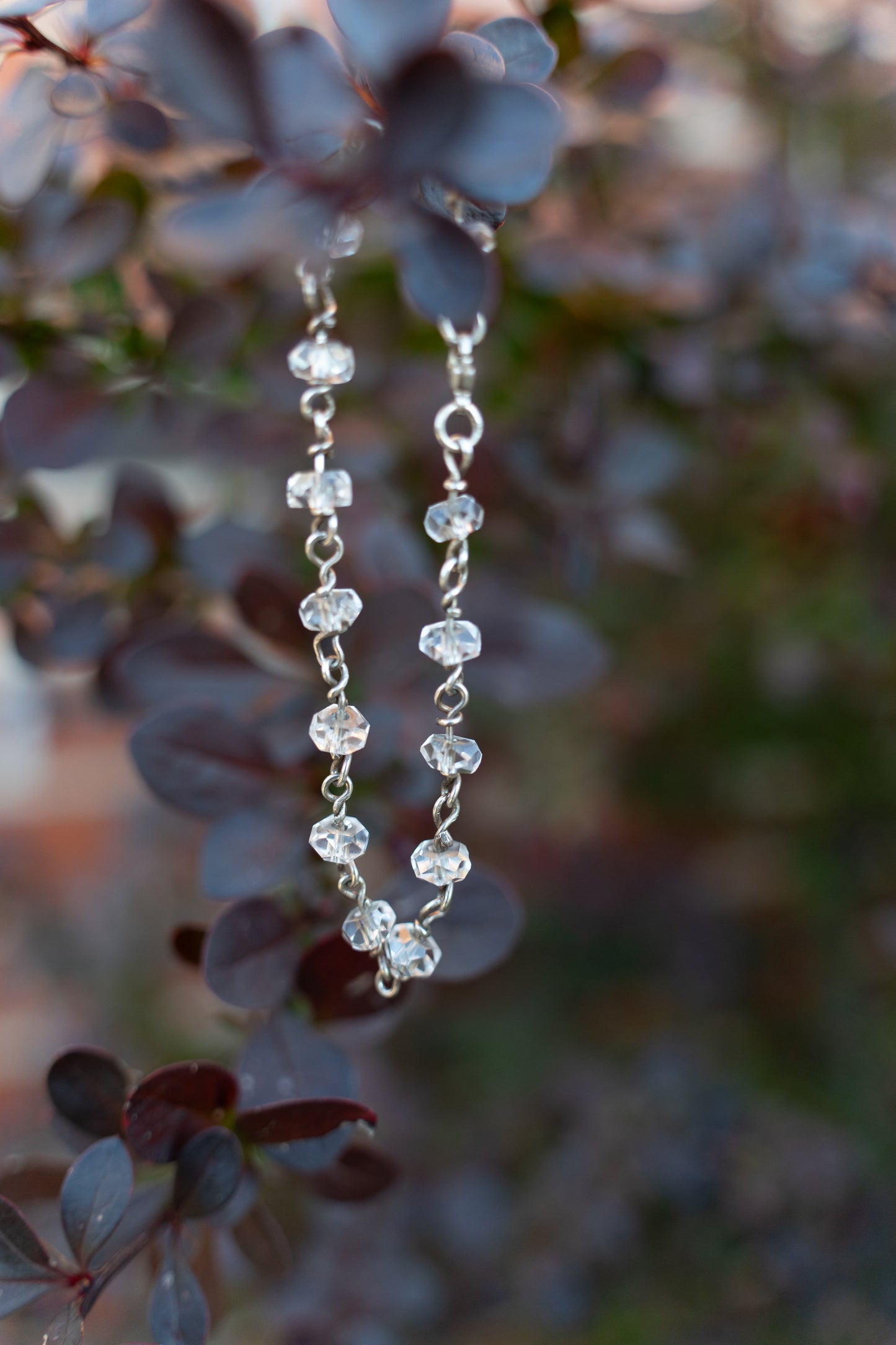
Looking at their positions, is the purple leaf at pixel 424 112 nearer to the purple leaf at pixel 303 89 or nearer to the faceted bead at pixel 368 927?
the purple leaf at pixel 303 89

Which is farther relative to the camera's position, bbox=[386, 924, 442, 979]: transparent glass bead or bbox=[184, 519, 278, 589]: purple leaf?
bbox=[184, 519, 278, 589]: purple leaf

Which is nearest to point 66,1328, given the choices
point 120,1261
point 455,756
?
point 120,1261

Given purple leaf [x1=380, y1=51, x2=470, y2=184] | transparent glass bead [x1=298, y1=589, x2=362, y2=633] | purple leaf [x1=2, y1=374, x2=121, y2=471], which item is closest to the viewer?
purple leaf [x1=380, y1=51, x2=470, y2=184]

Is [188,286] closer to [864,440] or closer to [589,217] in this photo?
[589,217]

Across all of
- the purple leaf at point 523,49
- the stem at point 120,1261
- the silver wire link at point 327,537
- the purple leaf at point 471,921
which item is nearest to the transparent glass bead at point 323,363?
the silver wire link at point 327,537

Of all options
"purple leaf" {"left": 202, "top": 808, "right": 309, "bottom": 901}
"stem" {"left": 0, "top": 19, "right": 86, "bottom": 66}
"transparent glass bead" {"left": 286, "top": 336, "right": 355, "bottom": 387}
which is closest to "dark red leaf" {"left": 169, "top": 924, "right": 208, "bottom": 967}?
"purple leaf" {"left": 202, "top": 808, "right": 309, "bottom": 901}

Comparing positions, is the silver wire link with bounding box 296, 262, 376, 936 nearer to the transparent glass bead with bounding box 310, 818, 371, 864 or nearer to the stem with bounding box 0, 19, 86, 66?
the transparent glass bead with bounding box 310, 818, 371, 864

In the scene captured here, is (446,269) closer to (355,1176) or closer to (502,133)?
(502,133)
